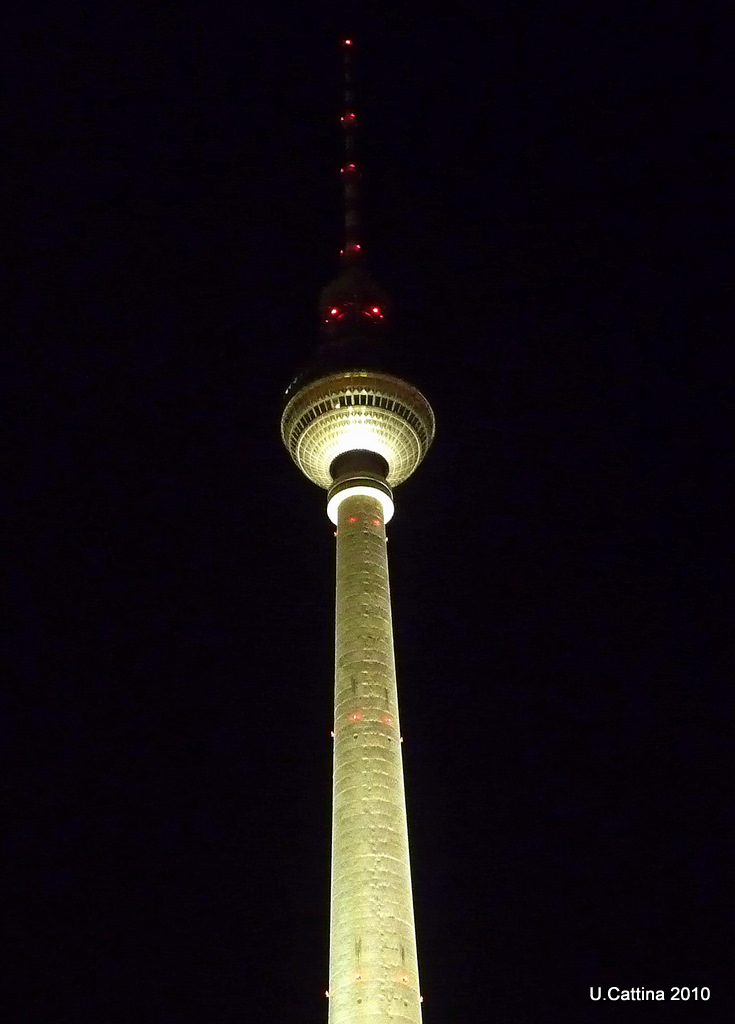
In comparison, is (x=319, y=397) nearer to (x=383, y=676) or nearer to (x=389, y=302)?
(x=389, y=302)

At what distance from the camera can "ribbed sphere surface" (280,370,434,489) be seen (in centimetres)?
4538

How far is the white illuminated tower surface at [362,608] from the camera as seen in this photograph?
31.1 meters

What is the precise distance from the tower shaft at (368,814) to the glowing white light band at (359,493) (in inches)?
50.5

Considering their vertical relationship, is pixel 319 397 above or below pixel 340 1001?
above

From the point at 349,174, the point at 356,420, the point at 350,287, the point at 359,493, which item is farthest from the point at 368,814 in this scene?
the point at 349,174

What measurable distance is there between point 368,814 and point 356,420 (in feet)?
58.7

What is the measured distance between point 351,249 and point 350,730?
28.5m

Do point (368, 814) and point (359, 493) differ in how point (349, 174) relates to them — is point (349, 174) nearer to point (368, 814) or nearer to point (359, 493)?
point (359, 493)

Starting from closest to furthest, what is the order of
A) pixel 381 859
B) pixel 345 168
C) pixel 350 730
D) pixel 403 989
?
pixel 403 989 → pixel 381 859 → pixel 350 730 → pixel 345 168

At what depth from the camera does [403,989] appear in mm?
30562

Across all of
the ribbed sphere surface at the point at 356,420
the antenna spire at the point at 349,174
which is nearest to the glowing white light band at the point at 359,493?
the ribbed sphere surface at the point at 356,420

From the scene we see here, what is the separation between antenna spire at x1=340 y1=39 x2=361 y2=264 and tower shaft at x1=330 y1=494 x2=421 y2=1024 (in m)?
18.9

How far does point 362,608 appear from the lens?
39344 mm

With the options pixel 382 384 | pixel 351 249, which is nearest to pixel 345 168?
pixel 351 249
